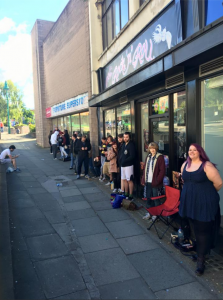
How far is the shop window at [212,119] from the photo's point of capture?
4109 mm

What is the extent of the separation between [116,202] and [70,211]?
112 cm

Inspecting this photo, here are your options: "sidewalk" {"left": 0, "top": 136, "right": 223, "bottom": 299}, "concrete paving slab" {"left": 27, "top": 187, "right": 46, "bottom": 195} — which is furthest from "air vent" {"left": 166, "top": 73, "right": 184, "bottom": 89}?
"concrete paving slab" {"left": 27, "top": 187, "right": 46, "bottom": 195}

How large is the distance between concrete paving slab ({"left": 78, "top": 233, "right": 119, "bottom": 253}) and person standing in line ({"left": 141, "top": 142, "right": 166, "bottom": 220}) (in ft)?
3.76

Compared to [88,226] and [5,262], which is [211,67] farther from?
[5,262]

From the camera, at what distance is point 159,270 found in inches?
134

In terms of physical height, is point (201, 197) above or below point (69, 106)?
below

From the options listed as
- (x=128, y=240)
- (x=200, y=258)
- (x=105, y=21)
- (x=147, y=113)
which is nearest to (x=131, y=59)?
(x=147, y=113)

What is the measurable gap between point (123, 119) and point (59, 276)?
551cm

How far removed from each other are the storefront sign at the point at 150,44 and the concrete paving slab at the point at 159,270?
13.4ft

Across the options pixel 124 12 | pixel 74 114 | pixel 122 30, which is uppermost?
pixel 124 12

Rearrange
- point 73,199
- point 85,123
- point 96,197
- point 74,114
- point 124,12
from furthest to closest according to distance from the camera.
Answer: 1. point 74,114
2. point 85,123
3. point 124,12
4. point 96,197
5. point 73,199

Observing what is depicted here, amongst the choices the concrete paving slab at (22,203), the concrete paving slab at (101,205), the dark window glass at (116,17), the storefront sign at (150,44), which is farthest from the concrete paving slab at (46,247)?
the dark window glass at (116,17)

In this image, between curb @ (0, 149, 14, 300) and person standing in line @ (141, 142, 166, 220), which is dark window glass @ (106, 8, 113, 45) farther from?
curb @ (0, 149, 14, 300)

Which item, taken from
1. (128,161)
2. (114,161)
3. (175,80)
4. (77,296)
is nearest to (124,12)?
(175,80)
